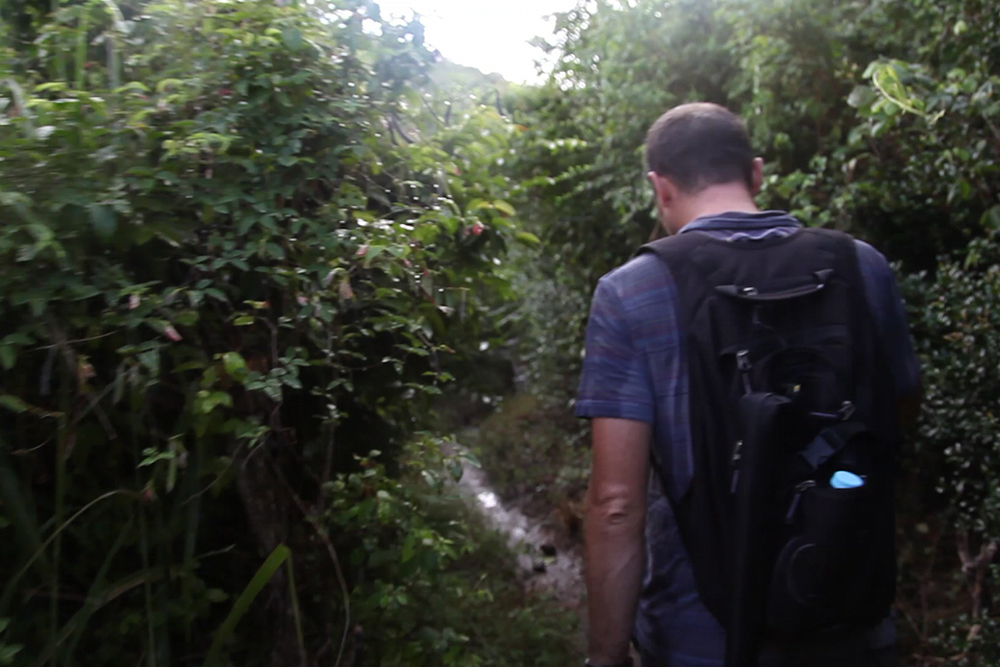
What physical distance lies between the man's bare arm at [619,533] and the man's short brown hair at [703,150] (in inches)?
24.7

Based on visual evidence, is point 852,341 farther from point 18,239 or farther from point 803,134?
point 803,134

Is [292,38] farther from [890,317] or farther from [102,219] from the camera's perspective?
[890,317]

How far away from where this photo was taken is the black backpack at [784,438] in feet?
→ 5.85

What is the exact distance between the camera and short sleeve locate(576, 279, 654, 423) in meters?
2.03

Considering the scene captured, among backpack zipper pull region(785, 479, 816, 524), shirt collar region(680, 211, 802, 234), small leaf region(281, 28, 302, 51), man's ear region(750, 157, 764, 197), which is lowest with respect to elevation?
backpack zipper pull region(785, 479, 816, 524)

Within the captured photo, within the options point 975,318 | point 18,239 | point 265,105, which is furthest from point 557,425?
point 18,239

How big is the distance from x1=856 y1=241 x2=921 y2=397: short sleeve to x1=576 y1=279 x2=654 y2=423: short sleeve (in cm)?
54

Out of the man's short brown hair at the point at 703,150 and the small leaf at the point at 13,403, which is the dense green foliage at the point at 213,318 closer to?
the small leaf at the point at 13,403

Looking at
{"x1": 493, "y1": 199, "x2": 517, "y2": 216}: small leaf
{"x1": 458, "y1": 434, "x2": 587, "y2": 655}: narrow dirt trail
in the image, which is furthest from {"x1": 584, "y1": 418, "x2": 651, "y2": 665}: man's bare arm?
{"x1": 458, "y1": 434, "x2": 587, "y2": 655}: narrow dirt trail

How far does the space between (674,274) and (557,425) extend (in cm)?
674

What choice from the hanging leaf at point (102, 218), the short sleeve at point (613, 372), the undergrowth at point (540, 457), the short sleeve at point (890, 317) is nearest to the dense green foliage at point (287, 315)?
the hanging leaf at point (102, 218)

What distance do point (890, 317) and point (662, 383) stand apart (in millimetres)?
564

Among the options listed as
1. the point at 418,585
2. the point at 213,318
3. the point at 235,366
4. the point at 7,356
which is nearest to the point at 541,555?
the point at 418,585

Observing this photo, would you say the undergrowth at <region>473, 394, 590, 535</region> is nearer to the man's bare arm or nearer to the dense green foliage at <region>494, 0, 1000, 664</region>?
the dense green foliage at <region>494, 0, 1000, 664</region>
